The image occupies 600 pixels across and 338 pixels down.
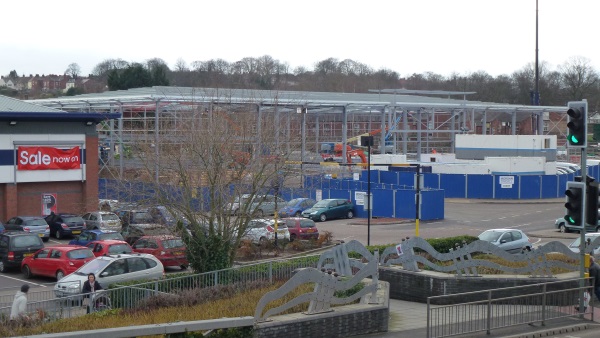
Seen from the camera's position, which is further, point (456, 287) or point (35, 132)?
point (35, 132)

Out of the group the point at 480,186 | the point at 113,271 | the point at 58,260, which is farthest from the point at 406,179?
the point at 113,271

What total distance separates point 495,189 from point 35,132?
3147 cm

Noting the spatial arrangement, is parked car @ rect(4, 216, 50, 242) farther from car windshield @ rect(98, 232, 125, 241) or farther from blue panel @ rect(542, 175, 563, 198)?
blue panel @ rect(542, 175, 563, 198)

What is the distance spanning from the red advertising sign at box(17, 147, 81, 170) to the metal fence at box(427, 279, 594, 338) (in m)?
28.1

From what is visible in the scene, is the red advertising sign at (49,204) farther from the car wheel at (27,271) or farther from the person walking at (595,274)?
the person walking at (595,274)

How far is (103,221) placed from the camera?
36062mm

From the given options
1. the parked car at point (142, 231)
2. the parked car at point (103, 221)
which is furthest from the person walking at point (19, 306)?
the parked car at point (103, 221)

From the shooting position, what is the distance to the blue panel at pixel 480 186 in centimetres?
5606

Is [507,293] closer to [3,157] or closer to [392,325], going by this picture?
[392,325]

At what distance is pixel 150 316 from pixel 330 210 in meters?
32.0

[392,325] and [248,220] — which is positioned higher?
[248,220]

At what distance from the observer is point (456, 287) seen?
20.2 metres

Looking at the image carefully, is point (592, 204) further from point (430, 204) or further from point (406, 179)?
point (406, 179)

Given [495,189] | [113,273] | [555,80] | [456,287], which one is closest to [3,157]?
[113,273]
